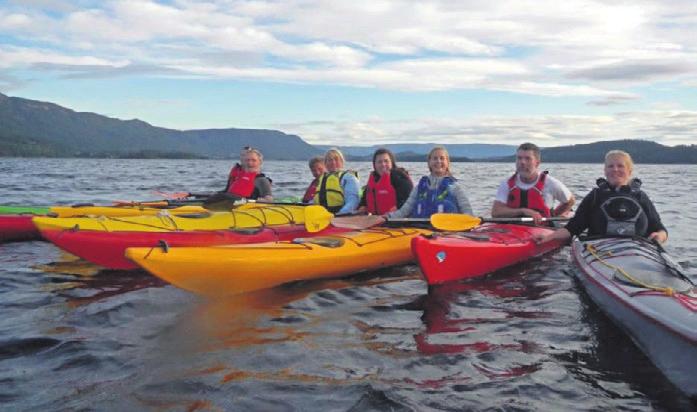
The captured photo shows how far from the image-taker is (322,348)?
4.43 metres

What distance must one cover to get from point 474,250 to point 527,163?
4.92 feet

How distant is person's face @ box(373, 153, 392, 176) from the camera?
791cm

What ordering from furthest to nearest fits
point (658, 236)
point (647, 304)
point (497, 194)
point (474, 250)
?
point (497, 194) < point (474, 250) < point (658, 236) < point (647, 304)

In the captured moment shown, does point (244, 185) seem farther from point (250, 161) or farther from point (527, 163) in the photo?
point (527, 163)

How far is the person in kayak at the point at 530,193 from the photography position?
7.06 metres

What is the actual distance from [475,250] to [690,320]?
113 inches

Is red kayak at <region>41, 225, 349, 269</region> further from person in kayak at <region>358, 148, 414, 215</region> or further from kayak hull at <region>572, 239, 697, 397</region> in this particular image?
kayak hull at <region>572, 239, 697, 397</region>

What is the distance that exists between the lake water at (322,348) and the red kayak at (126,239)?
236mm

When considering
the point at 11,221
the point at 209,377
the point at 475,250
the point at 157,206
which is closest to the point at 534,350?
the point at 475,250

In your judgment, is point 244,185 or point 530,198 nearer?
point 530,198

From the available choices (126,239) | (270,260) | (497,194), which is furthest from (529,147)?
(126,239)

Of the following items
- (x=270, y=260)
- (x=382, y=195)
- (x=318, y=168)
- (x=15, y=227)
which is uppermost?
(x=318, y=168)

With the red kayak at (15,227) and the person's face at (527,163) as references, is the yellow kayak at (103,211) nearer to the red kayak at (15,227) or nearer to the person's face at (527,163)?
the red kayak at (15,227)

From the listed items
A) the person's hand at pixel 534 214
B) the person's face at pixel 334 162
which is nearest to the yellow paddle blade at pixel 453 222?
the person's hand at pixel 534 214
